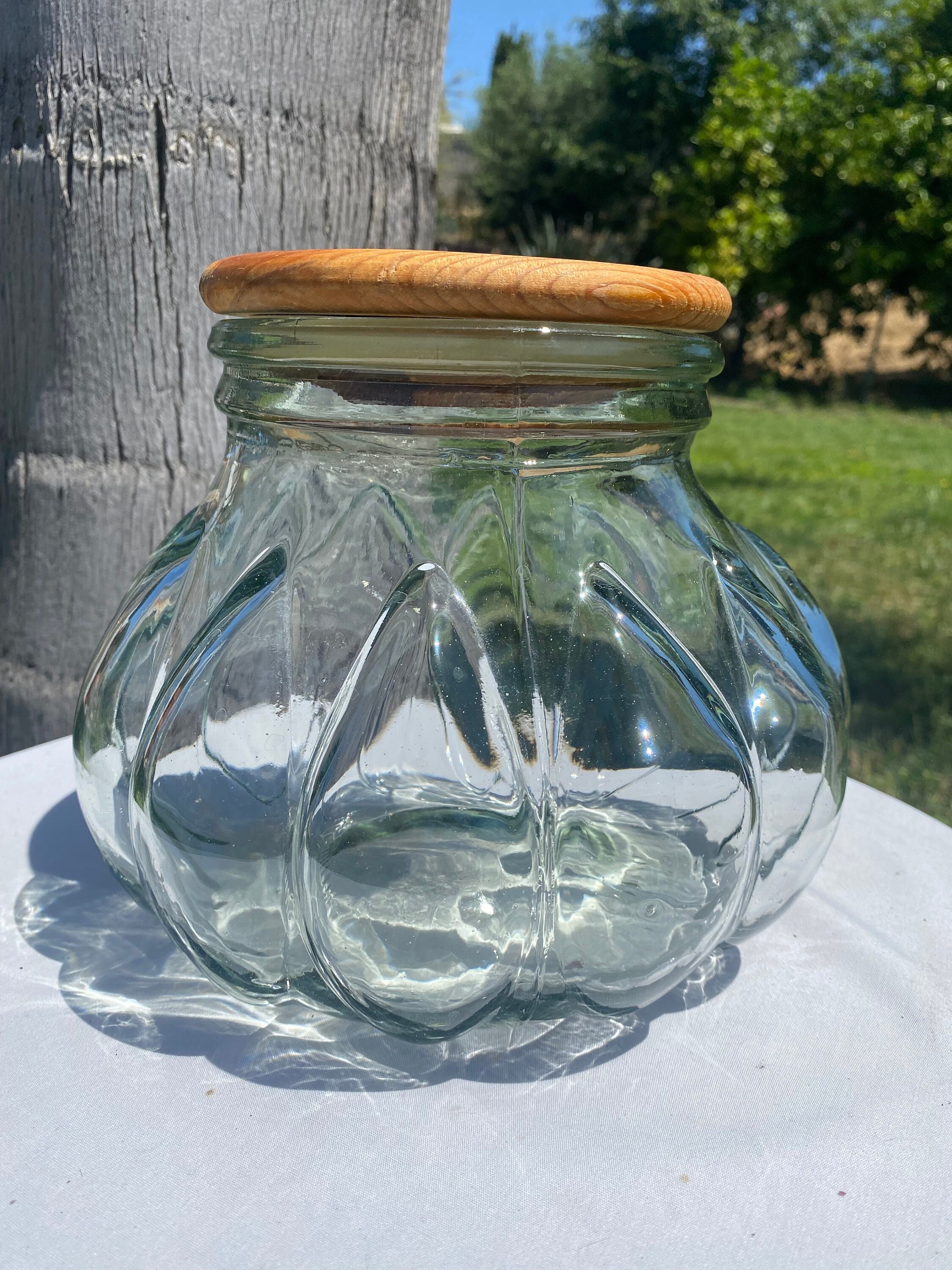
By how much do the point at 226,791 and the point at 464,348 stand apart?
27cm

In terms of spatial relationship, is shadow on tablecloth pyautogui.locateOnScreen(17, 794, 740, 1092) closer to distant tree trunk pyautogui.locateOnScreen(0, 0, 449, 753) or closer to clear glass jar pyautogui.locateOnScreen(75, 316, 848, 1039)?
clear glass jar pyautogui.locateOnScreen(75, 316, 848, 1039)

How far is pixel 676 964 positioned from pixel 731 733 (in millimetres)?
135

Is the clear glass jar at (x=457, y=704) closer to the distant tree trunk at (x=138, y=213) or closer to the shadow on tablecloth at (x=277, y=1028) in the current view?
the shadow on tablecloth at (x=277, y=1028)

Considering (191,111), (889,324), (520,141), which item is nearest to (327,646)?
(191,111)

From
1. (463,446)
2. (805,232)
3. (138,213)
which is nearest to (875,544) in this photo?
(138,213)

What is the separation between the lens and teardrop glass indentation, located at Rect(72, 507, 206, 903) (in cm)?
66

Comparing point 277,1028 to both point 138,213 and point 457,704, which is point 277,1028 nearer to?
point 457,704

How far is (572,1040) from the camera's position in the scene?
0.64 m

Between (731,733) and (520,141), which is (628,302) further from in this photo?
(520,141)

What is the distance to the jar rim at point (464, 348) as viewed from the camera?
53 centimetres

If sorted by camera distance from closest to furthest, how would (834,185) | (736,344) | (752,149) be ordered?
(834,185), (752,149), (736,344)

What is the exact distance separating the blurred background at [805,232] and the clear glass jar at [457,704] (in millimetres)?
1806

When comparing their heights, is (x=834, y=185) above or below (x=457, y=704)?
above

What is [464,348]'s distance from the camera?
529 mm
